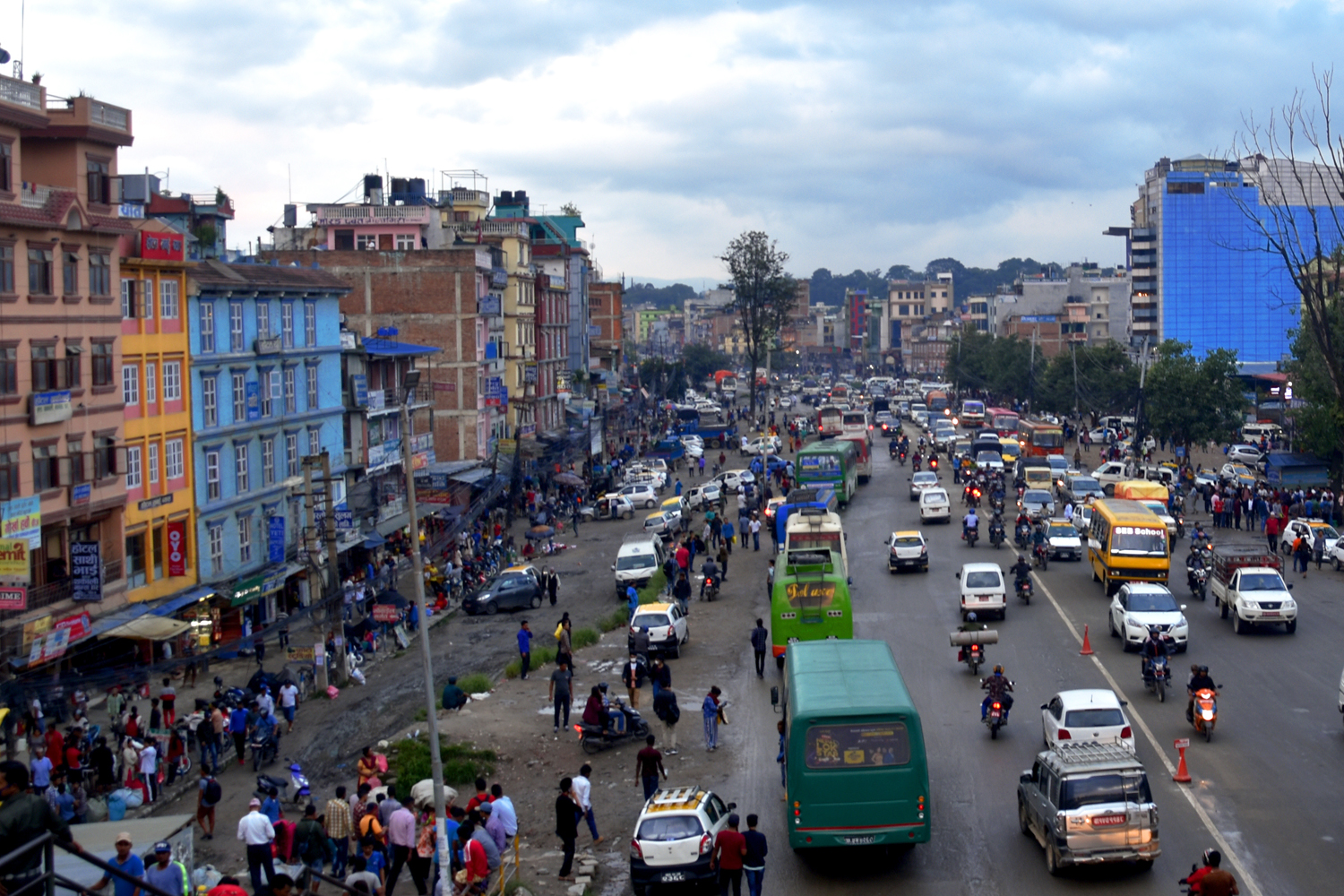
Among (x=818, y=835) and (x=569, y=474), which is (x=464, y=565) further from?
(x=818, y=835)

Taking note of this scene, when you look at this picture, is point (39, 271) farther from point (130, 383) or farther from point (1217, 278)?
point (1217, 278)

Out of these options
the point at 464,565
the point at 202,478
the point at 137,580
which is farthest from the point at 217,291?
the point at 464,565

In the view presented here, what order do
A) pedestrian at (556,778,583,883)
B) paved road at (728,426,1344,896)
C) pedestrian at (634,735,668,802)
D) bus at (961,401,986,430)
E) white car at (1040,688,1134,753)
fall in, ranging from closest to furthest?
paved road at (728,426,1344,896) → pedestrian at (556,778,583,883) → white car at (1040,688,1134,753) → pedestrian at (634,735,668,802) → bus at (961,401,986,430)

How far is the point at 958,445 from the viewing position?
7569 cm

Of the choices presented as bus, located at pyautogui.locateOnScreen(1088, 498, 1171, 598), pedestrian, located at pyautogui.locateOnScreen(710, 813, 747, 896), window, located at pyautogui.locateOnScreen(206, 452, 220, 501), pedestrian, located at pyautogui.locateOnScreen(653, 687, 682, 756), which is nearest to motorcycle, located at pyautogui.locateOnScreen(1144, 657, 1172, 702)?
pedestrian, located at pyautogui.locateOnScreen(653, 687, 682, 756)

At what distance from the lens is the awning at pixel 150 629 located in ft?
100

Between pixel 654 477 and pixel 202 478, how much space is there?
3402 centimetres

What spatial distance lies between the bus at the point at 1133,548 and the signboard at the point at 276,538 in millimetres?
25009

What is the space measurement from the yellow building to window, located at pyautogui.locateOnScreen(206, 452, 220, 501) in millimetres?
1051

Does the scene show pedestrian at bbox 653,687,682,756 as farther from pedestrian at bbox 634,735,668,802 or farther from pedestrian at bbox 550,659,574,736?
pedestrian at bbox 634,735,668,802

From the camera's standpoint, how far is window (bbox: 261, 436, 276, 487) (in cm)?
4191

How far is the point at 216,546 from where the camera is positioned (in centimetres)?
3866

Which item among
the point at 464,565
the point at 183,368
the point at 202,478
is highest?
the point at 183,368

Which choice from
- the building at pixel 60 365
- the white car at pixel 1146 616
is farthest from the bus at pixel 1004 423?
the building at pixel 60 365
